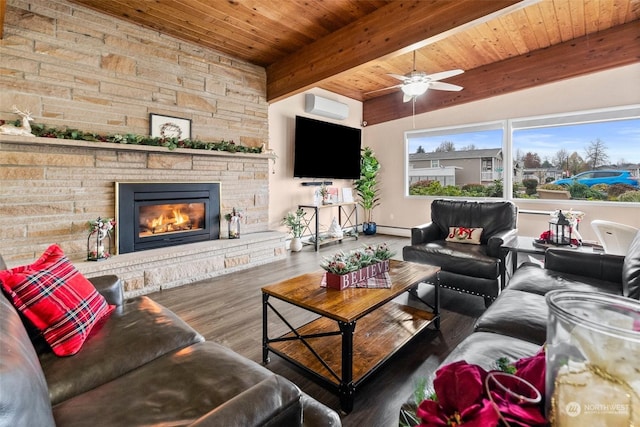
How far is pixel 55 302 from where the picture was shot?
1.38 m

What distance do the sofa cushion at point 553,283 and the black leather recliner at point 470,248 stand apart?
18.4 inches

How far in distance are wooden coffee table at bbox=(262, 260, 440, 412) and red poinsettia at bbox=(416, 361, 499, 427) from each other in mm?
1096

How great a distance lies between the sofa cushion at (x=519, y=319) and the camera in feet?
4.93

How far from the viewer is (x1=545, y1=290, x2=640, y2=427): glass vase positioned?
47 cm

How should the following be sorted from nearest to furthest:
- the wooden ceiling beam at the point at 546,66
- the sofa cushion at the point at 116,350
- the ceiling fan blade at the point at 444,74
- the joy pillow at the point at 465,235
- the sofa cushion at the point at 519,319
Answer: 1. the sofa cushion at the point at 116,350
2. the sofa cushion at the point at 519,319
3. the ceiling fan blade at the point at 444,74
4. the joy pillow at the point at 465,235
5. the wooden ceiling beam at the point at 546,66

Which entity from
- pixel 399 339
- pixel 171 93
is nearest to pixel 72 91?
pixel 171 93

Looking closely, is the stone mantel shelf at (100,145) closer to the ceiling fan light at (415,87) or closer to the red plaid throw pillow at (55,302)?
the red plaid throw pillow at (55,302)

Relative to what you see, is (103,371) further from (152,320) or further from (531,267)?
(531,267)

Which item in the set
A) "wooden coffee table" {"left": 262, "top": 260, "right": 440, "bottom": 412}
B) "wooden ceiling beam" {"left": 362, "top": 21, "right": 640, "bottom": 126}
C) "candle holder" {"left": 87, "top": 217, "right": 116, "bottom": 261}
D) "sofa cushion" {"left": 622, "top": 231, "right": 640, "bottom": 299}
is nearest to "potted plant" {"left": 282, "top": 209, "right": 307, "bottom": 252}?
"candle holder" {"left": 87, "top": 217, "right": 116, "bottom": 261}

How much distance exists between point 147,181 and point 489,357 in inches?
148

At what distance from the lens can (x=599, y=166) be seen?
4.86 meters

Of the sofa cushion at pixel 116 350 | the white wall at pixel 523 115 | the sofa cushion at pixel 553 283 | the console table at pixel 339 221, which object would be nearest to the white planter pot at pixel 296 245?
the console table at pixel 339 221

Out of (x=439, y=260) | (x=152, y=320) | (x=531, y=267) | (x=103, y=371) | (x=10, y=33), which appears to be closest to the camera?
(x=103, y=371)

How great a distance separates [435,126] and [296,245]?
3.60 metres
